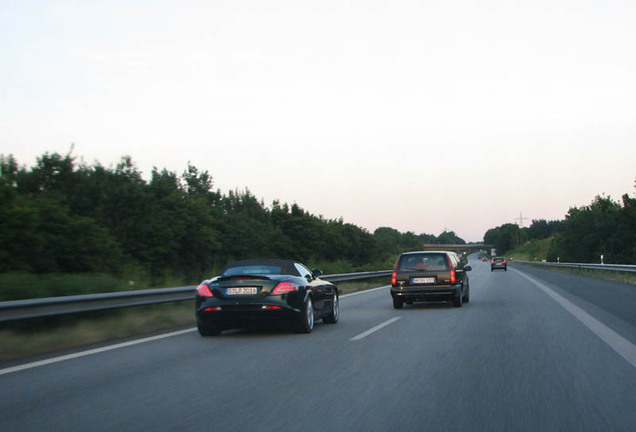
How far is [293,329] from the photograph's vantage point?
1136cm

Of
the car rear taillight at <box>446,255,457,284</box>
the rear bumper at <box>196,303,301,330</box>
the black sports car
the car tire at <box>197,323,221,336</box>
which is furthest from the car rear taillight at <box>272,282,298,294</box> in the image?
the car rear taillight at <box>446,255,457,284</box>

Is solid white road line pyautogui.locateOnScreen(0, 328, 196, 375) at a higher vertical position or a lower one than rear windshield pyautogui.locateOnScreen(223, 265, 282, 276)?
lower

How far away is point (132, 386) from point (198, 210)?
64.3m

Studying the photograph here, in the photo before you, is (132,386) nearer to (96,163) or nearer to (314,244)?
(96,163)

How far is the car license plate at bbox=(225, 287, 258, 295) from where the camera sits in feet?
34.9

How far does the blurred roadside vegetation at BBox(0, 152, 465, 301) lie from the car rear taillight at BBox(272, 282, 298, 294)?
3.88m

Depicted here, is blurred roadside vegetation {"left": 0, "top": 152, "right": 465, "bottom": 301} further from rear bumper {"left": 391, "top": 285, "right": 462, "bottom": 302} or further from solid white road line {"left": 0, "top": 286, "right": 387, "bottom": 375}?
rear bumper {"left": 391, "top": 285, "right": 462, "bottom": 302}

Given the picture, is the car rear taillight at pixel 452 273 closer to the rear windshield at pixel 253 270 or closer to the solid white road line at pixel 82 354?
the rear windshield at pixel 253 270

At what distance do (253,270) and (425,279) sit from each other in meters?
6.23

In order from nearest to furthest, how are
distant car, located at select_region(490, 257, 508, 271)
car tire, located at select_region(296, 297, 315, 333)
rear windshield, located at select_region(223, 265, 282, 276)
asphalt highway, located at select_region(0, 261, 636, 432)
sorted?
asphalt highway, located at select_region(0, 261, 636, 432)
car tire, located at select_region(296, 297, 315, 333)
rear windshield, located at select_region(223, 265, 282, 276)
distant car, located at select_region(490, 257, 508, 271)

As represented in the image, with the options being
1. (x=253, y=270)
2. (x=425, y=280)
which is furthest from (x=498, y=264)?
(x=253, y=270)

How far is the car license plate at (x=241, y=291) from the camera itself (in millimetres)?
10641

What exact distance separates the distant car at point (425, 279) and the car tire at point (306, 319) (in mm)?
5161

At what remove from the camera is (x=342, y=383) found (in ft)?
21.5
